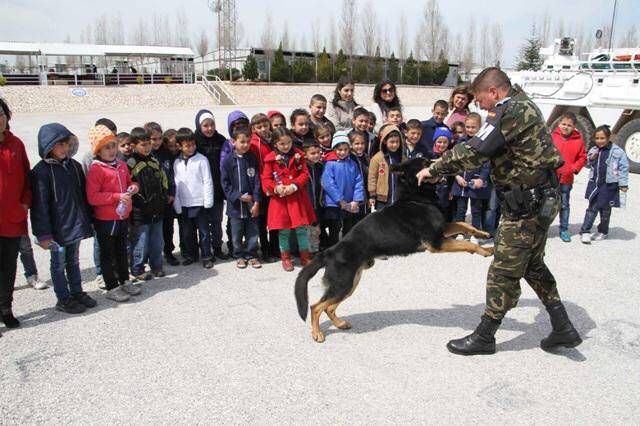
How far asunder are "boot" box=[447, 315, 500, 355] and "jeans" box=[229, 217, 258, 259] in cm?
256

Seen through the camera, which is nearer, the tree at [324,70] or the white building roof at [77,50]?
the white building roof at [77,50]

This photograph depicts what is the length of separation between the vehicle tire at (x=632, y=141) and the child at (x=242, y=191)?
8.66 meters

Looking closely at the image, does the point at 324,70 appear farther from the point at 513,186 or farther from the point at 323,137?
the point at 513,186

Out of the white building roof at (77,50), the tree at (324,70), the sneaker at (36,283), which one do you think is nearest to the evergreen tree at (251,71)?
the white building roof at (77,50)

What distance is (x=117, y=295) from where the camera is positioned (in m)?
4.23

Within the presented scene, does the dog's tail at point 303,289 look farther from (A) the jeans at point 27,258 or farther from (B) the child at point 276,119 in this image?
(A) the jeans at point 27,258

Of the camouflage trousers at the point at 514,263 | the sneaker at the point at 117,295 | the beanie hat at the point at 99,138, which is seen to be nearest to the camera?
the camouflage trousers at the point at 514,263

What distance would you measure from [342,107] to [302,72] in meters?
35.1

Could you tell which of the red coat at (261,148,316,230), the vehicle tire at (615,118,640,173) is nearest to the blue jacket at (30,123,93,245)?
the red coat at (261,148,316,230)

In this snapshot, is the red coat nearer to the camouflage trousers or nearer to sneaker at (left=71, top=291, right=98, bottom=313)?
sneaker at (left=71, top=291, right=98, bottom=313)

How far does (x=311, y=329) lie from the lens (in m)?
3.58

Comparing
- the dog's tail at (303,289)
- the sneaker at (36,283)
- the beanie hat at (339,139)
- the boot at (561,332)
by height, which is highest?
the beanie hat at (339,139)

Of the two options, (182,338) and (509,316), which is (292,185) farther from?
(509,316)

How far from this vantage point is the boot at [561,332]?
3156 mm
